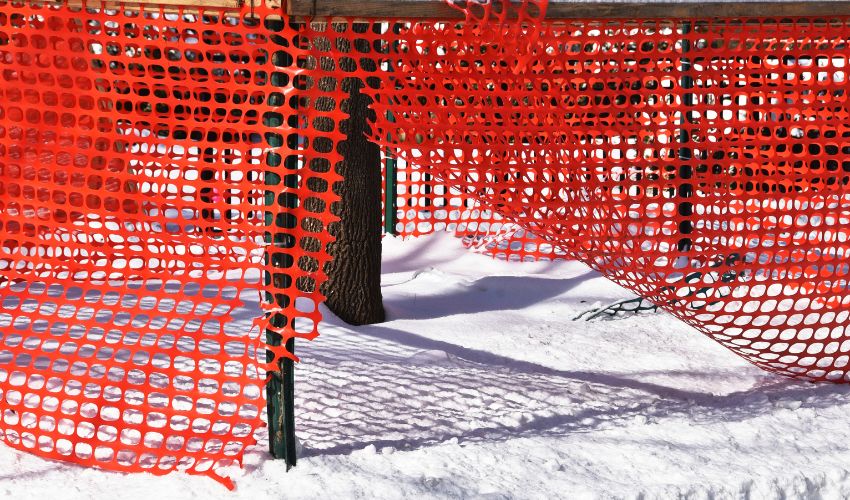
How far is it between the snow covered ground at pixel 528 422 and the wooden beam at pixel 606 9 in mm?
1801

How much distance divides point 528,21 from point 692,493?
206 centimetres

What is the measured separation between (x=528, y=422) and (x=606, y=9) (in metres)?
1.89

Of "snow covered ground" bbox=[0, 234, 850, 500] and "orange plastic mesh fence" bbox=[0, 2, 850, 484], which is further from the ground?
"orange plastic mesh fence" bbox=[0, 2, 850, 484]

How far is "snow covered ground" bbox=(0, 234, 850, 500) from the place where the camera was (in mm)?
3629

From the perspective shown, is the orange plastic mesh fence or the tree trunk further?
the tree trunk

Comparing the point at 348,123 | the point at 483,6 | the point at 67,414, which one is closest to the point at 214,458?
the point at 67,414

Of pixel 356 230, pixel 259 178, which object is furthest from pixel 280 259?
pixel 356 230

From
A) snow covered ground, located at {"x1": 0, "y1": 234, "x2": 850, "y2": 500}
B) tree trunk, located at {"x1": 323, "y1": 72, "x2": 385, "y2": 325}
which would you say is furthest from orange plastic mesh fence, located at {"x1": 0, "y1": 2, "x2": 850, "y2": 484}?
tree trunk, located at {"x1": 323, "y1": 72, "x2": 385, "y2": 325}

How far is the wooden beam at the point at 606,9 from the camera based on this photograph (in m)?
3.67

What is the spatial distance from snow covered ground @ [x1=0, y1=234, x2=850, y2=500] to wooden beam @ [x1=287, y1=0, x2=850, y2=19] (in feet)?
5.91

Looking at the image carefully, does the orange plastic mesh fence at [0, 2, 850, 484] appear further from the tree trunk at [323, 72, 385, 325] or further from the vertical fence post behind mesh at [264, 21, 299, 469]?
the tree trunk at [323, 72, 385, 325]

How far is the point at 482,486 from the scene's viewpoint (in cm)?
362

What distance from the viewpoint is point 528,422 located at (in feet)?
14.2

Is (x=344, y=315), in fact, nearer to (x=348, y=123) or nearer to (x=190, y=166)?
(x=348, y=123)
